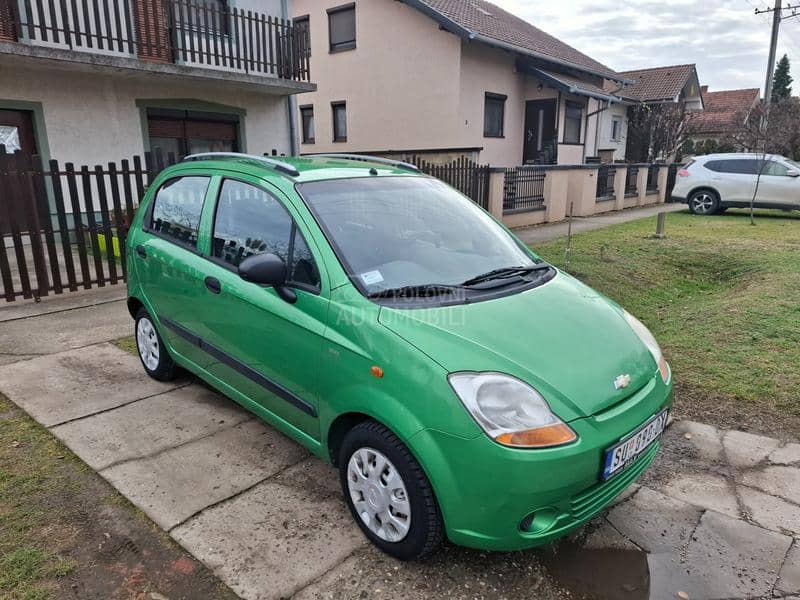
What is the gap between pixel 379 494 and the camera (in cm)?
235

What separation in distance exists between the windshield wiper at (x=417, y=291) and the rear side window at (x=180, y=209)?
5.01 feet

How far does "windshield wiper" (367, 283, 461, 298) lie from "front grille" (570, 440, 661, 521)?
1.05 m

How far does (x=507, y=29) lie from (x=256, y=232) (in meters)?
19.2

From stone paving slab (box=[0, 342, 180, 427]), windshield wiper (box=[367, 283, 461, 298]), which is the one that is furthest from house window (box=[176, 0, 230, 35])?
windshield wiper (box=[367, 283, 461, 298])

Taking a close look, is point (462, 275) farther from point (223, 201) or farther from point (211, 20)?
point (211, 20)

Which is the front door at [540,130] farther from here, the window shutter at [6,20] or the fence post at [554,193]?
the window shutter at [6,20]

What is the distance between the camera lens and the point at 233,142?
473 inches

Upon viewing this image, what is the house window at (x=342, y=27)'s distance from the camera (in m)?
18.7

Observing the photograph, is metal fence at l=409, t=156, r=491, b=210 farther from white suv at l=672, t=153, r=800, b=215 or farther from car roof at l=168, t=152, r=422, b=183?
white suv at l=672, t=153, r=800, b=215

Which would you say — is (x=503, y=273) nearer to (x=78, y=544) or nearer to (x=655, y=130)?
(x=78, y=544)

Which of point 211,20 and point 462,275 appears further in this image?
point 211,20

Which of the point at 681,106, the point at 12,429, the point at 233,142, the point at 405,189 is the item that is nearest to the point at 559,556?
the point at 405,189

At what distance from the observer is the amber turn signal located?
79.0 inches

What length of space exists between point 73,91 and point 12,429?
8.00 meters
